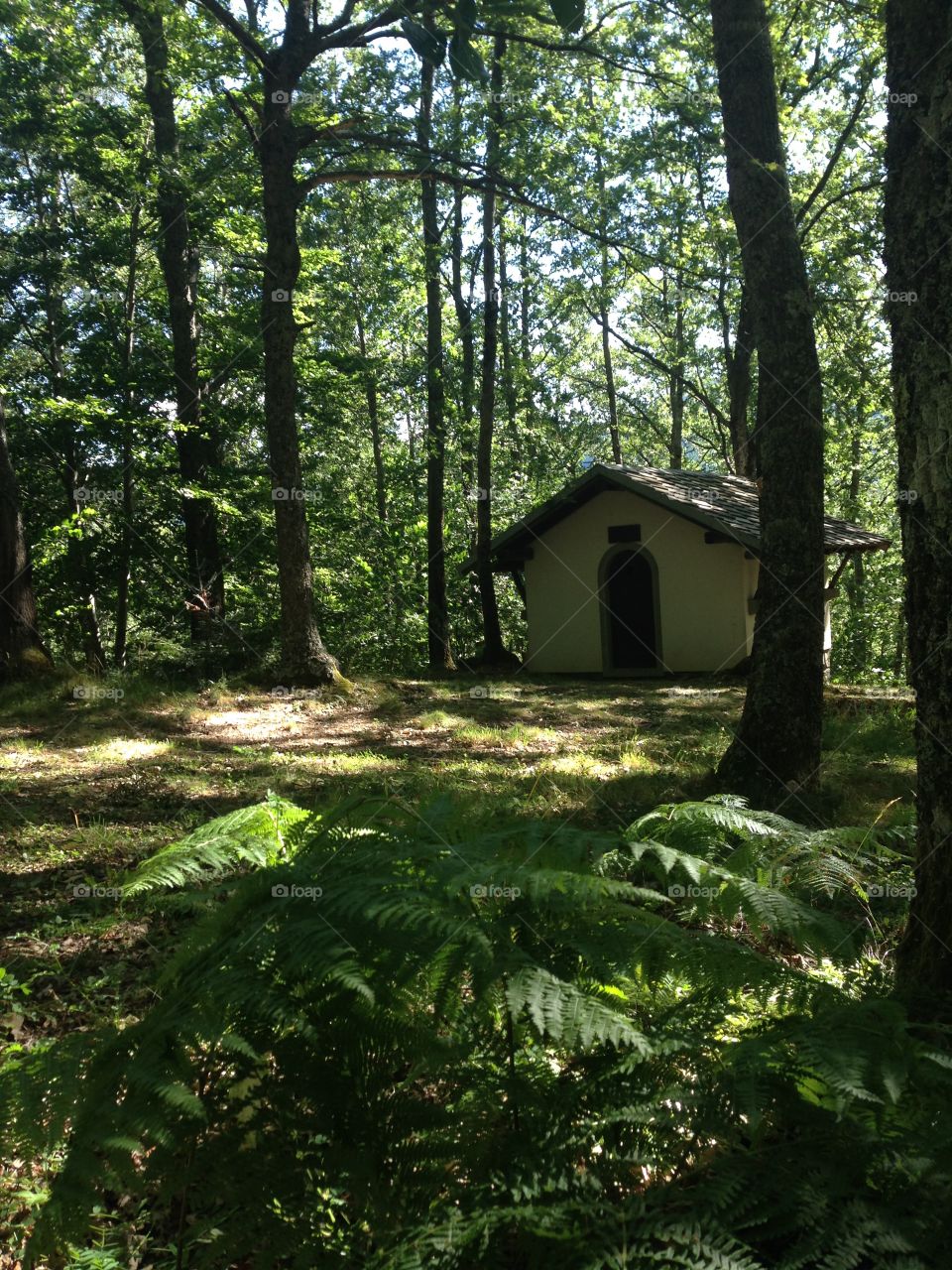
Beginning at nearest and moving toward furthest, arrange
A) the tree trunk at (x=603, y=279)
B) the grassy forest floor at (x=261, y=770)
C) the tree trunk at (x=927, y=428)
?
the tree trunk at (x=927, y=428)
the grassy forest floor at (x=261, y=770)
the tree trunk at (x=603, y=279)

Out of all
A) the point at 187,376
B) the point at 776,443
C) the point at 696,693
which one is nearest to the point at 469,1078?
the point at 776,443

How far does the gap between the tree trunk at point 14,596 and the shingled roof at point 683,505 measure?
929 cm

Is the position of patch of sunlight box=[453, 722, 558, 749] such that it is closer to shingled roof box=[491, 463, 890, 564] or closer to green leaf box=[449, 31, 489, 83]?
green leaf box=[449, 31, 489, 83]

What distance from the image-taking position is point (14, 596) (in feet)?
35.4

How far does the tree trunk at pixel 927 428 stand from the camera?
2.43 m

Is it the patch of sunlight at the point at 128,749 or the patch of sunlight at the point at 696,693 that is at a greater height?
the patch of sunlight at the point at 128,749

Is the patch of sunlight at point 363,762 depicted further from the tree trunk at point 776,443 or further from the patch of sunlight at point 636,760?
the tree trunk at point 776,443

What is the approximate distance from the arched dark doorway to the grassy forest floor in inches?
201

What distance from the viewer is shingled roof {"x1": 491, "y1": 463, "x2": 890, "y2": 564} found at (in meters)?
15.2

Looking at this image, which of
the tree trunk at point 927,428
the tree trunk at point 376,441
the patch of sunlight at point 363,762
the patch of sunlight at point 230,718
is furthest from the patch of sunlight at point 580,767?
the tree trunk at point 376,441

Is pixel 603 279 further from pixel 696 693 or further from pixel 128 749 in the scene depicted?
pixel 128 749

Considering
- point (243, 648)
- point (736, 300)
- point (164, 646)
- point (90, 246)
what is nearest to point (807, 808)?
point (243, 648)

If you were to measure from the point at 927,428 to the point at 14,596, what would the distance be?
1090 centimetres

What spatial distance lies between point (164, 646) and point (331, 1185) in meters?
13.5
